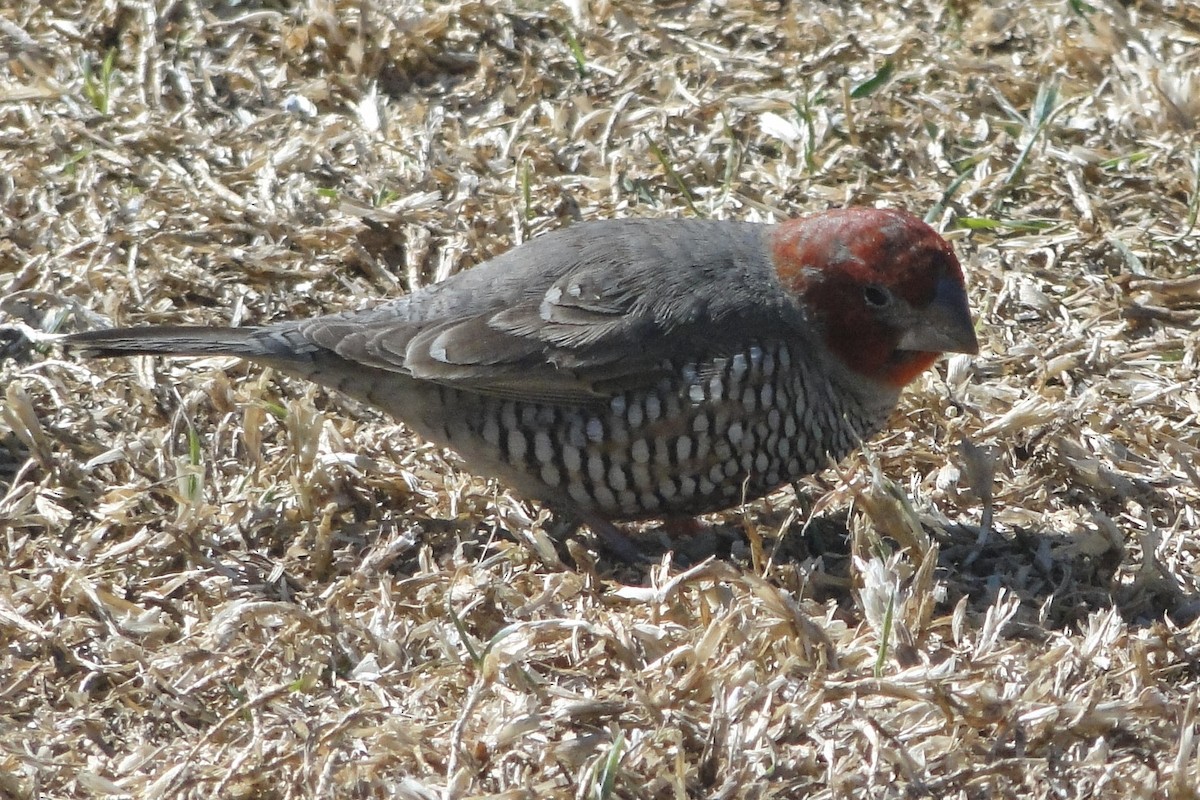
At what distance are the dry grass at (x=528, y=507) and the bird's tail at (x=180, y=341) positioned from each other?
0.29 m

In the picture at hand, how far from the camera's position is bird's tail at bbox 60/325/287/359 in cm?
434

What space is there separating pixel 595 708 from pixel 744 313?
52.9 inches

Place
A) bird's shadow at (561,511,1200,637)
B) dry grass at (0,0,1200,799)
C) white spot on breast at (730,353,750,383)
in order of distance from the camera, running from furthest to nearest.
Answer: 1. white spot on breast at (730,353,750,383)
2. bird's shadow at (561,511,1200,637)
3. dry grass at (0,0,1200,799)

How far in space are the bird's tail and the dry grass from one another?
0.29m

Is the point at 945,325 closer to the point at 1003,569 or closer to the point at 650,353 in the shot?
the point at 1003,569

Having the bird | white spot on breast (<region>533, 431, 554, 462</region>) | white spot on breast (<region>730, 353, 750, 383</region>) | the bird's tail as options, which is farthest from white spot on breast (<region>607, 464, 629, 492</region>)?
the bird's tail

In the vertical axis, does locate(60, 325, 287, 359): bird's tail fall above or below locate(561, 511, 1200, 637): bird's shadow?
above

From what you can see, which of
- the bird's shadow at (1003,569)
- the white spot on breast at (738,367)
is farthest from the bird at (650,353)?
the bird's shadow at (1003,569)

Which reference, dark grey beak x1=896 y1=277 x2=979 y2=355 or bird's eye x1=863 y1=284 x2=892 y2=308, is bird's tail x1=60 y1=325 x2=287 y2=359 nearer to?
bird's eye x1=863 y1=284 x2=892 y2=308

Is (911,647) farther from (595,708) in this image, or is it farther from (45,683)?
(45,683)

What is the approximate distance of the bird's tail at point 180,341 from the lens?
434cm

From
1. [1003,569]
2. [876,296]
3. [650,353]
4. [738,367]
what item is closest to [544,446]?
[650,353]

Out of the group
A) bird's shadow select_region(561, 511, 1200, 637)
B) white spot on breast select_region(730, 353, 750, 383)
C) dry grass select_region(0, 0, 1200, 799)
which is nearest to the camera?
dry grass select_region(0, 0, 1200, 799)

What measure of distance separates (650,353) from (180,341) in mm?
1296
